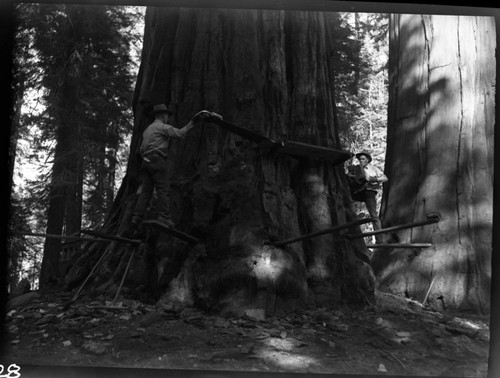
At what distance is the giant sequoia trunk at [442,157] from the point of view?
4.76m

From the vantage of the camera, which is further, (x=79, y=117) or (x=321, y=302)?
(x=79, y=117)

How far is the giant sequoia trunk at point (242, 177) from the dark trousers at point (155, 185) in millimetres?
74

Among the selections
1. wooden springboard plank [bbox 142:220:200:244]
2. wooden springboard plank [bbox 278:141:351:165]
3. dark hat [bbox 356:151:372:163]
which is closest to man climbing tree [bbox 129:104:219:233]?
wooden springboard plank [bbox 142:220:200:244]

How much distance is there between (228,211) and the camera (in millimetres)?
3990

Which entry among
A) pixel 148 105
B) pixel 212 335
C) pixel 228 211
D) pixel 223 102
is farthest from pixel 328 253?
pixel 148 105

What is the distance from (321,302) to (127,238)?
1.72 meters

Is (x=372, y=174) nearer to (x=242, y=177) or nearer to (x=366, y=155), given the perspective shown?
(x=366, y=155)

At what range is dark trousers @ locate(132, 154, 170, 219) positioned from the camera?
4.07 metres

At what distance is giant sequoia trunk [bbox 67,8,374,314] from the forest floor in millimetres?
176

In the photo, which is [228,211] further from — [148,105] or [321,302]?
[148,105]

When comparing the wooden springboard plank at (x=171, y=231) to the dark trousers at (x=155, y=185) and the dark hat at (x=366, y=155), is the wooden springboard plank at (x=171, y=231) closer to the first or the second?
the dark trousers at (x=155, y=185)

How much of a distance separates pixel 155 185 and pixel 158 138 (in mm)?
404

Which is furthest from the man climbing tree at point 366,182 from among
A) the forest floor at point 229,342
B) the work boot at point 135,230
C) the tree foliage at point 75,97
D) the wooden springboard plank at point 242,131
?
the tree foliage at point 75,97

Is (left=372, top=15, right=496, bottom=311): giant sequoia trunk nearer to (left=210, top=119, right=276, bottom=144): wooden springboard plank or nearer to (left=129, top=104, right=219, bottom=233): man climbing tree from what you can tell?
(left=210, top=119, right=276, bottom=144): wooden springboard plank
